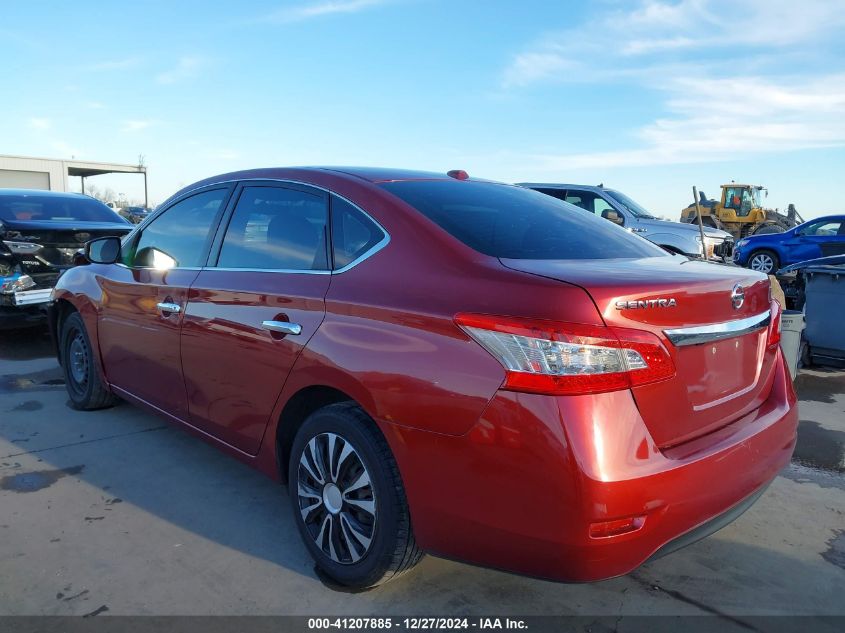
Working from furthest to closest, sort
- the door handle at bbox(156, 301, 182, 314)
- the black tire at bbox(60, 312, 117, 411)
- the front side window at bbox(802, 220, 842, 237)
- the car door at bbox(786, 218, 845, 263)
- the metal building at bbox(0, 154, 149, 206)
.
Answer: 1. the metal building at bbox(0, 154, 149, 206)
2. the car door at bbox(786, 218, 845, 263)
3. the front side window at bbox(802, 220, 842, 237)
4. the black tire at bbox(60, 312, 117, 411)
5. the door handle at bbox(156, 301, 182, 314)

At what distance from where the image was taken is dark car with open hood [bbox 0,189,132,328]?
6.61m

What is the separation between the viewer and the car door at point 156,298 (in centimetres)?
357

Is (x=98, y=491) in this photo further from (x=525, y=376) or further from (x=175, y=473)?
(x=525, y=376)

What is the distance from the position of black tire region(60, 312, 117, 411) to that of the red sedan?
1501 millimetres

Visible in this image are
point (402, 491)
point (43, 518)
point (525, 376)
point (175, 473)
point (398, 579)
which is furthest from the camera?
point (175, 473)

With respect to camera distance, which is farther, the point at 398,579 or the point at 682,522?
the point at 398,579

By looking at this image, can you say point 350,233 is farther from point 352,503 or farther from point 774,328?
point 774,328

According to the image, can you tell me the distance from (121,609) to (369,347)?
1.40 metres

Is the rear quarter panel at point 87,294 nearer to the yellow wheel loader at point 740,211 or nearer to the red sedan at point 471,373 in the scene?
the red sedan at point 471,373

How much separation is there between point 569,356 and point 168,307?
239 centimetres

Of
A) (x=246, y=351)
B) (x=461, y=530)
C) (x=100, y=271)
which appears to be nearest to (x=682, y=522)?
(x=461, y=530)

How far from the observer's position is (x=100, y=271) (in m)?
4.48

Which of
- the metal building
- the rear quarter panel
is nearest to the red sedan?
the rear quarter panel

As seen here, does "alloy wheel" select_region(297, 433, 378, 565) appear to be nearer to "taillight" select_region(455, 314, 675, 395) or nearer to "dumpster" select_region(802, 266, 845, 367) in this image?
"taillight" select_region(455, 314, 675, 395)
